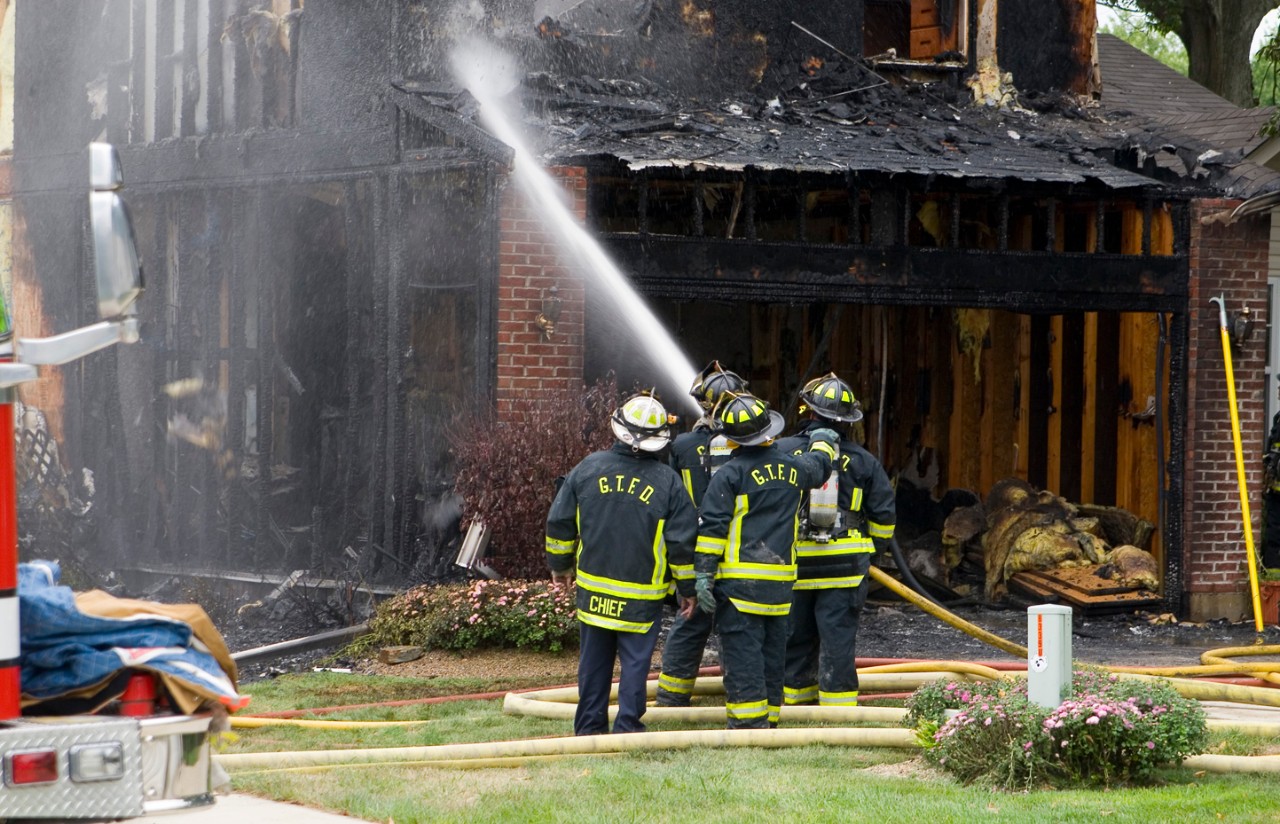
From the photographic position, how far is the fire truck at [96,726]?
4098mm

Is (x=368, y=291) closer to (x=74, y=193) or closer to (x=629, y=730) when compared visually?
(x=74, y=193)

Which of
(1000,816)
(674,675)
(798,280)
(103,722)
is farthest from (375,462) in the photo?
(103,722)

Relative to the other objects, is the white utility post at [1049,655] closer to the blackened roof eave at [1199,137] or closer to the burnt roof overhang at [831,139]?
the burnt roof overhang at [831,139]

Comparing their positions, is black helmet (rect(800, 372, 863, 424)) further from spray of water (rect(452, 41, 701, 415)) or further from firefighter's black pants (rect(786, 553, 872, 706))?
spray of water (rect(452, 41, 701, 415))

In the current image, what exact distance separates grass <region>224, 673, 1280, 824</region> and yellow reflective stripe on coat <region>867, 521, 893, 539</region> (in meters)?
1.59

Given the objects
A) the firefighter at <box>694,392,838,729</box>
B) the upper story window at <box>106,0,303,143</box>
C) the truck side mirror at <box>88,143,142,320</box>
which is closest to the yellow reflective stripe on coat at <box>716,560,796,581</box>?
the firefighter at <box>694,392,838,729</box>

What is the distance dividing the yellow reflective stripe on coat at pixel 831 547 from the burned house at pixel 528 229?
3357 millimetres

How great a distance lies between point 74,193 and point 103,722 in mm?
11975

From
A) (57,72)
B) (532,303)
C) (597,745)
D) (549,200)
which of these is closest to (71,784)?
(597,745)

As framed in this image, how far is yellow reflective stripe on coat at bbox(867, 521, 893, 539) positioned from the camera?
8875 millimetres

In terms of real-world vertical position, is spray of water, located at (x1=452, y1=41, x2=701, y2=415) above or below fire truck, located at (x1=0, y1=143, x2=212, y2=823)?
above

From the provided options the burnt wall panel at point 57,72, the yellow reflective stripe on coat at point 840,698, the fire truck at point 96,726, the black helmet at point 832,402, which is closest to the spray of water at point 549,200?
the black helmet at point 832,402

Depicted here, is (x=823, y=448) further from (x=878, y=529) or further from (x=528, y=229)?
(x=528, y=229)

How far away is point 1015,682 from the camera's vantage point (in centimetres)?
728
